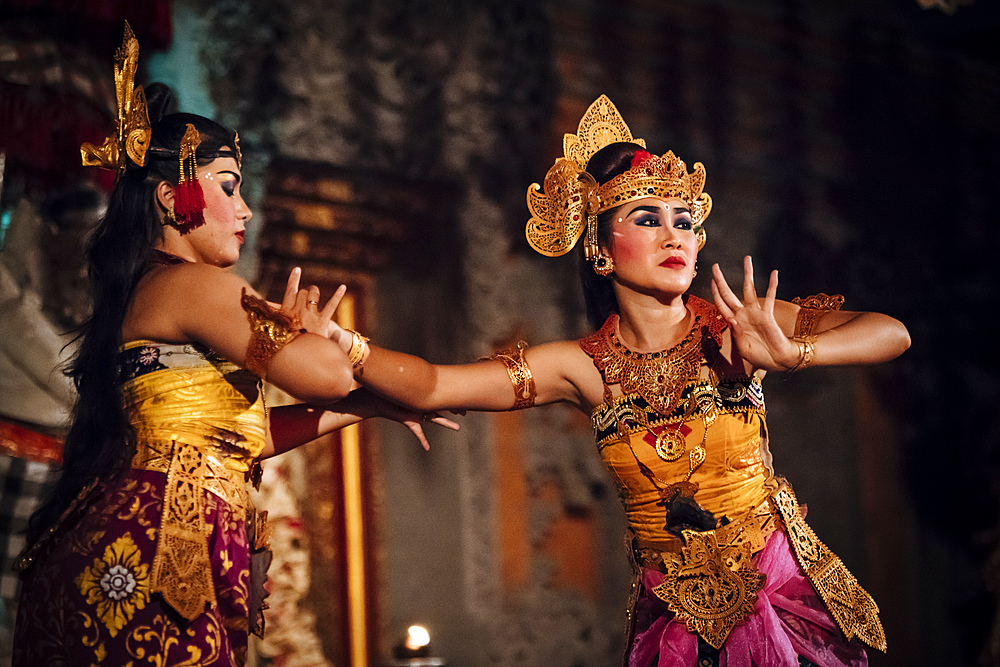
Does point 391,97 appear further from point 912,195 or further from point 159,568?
point 912,195

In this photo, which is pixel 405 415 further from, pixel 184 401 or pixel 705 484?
pixel 705 484

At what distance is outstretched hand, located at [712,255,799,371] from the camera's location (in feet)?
7.52

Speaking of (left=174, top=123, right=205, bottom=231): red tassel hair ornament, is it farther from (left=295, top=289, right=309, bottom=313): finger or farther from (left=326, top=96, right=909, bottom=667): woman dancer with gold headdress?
(left=326, top=96, right=909, bottom=667): woman dancer with gold headdress

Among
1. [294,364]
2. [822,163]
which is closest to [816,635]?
[294,364]

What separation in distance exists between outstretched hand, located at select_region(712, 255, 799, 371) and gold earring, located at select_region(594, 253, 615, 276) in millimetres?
376

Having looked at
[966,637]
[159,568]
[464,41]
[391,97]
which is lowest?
[966,637]

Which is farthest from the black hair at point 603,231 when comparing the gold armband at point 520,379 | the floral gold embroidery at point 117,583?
the floral gold embroidery at point 117,583

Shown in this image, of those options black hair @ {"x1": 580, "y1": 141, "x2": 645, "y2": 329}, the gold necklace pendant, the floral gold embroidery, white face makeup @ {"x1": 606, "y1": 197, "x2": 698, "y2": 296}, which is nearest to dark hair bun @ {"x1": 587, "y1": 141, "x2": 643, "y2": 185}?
black hair @ {"x1": 580, "y1": 141, "x2": 645, "y2": 329}

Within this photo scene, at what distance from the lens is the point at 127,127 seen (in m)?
2.38

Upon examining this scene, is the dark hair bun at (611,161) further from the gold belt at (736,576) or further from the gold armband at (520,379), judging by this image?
the gold belt at (736,576)

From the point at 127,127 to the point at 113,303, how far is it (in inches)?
15.2

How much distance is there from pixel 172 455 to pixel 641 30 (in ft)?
12.1

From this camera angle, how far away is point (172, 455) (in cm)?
219

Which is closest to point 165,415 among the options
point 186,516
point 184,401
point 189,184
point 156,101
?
point 184,401
